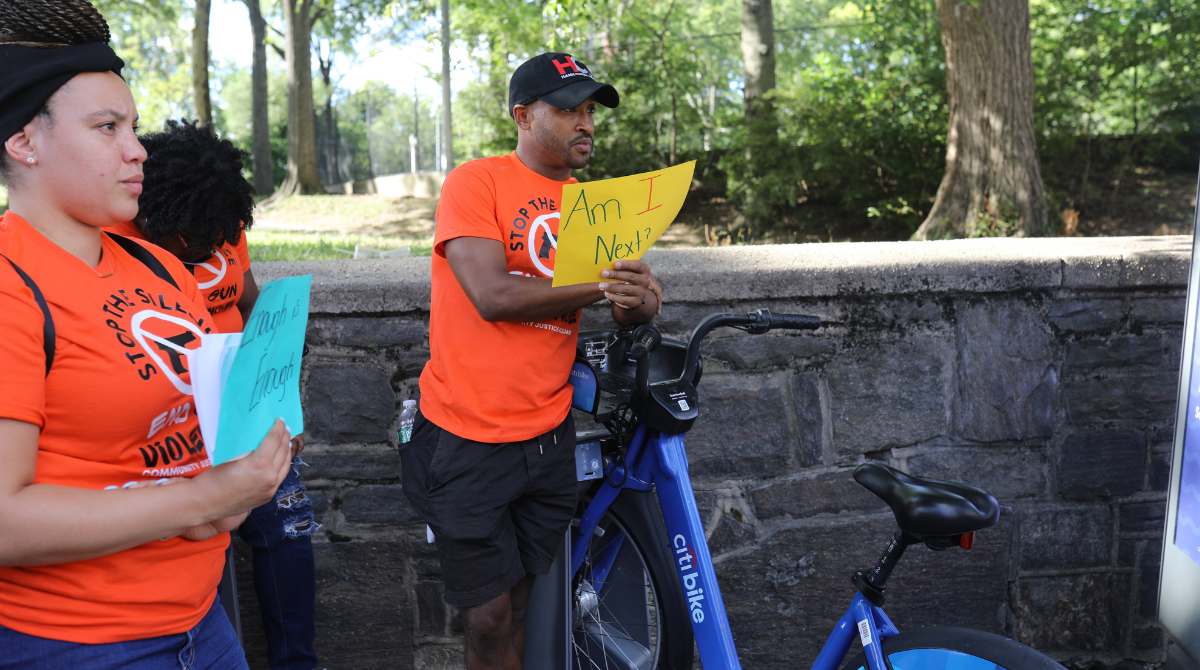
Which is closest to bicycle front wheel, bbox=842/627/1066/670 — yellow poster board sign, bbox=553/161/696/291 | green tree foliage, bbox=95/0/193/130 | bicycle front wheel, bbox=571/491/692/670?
bicycle front wheel, bbox=571/491/692/670

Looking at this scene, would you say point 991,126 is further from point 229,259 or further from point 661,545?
point 229,259

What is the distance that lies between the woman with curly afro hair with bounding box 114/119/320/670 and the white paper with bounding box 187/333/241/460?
1245 millimetres

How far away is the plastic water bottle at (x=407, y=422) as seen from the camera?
7.25ft

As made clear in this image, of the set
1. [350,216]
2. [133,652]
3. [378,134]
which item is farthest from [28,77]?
[378,134]

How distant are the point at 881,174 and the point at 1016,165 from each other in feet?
6.53

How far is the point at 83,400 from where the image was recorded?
46.7 inches

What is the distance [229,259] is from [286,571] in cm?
98

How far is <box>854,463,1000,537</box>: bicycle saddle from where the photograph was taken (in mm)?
1643

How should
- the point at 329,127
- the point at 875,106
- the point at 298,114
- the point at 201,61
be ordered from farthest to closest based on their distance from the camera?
the point at 329,127 → the point at 298,114 → the point at 201,61 → the point at 875,106

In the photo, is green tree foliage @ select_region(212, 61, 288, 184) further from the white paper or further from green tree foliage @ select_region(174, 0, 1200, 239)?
the white paper

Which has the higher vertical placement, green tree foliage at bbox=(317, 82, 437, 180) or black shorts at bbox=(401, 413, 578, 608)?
green tree foliage at bbox=(317, 82, 437, 180)

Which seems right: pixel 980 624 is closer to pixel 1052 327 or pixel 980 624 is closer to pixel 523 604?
pixel 1052 327

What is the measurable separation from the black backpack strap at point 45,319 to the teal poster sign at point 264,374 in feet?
0.83

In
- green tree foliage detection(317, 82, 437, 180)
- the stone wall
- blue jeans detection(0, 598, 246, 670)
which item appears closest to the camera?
blue jeans detection(0, 598, 246, 670)
